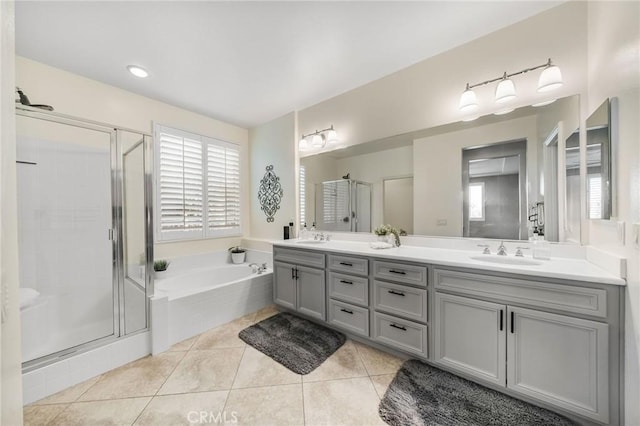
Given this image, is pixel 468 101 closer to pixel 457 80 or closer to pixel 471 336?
pixel 457 80

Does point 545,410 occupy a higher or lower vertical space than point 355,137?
lower

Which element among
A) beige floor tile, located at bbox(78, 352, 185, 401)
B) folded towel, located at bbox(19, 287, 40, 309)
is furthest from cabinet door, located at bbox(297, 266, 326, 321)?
folded towel, located at bbox(19, 287, 40, 309)

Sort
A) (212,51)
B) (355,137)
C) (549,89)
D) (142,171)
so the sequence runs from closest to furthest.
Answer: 1. (549,89)
2. (212,51)
3. (142,171)
4. (355,137)

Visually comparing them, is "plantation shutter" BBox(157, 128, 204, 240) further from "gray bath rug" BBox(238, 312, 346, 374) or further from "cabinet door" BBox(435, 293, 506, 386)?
"cabinet door" BBox(435, 293, 506, 386)

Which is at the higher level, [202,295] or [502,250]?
[502,250]

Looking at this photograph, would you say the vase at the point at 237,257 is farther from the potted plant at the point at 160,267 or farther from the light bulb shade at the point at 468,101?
the light bulb shade at the point at 468,101

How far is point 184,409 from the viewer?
1.48 metres

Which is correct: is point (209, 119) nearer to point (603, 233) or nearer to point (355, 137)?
point (355, 137)

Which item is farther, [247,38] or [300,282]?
[300,282]

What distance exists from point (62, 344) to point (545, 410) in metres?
3.32

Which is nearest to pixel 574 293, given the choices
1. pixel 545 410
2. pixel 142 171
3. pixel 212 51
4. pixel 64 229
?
pixel 545 410

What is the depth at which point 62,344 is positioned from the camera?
183 cm

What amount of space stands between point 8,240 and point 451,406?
2.12 m

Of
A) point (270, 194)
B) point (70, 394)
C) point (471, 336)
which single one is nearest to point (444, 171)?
point (471, 336)
